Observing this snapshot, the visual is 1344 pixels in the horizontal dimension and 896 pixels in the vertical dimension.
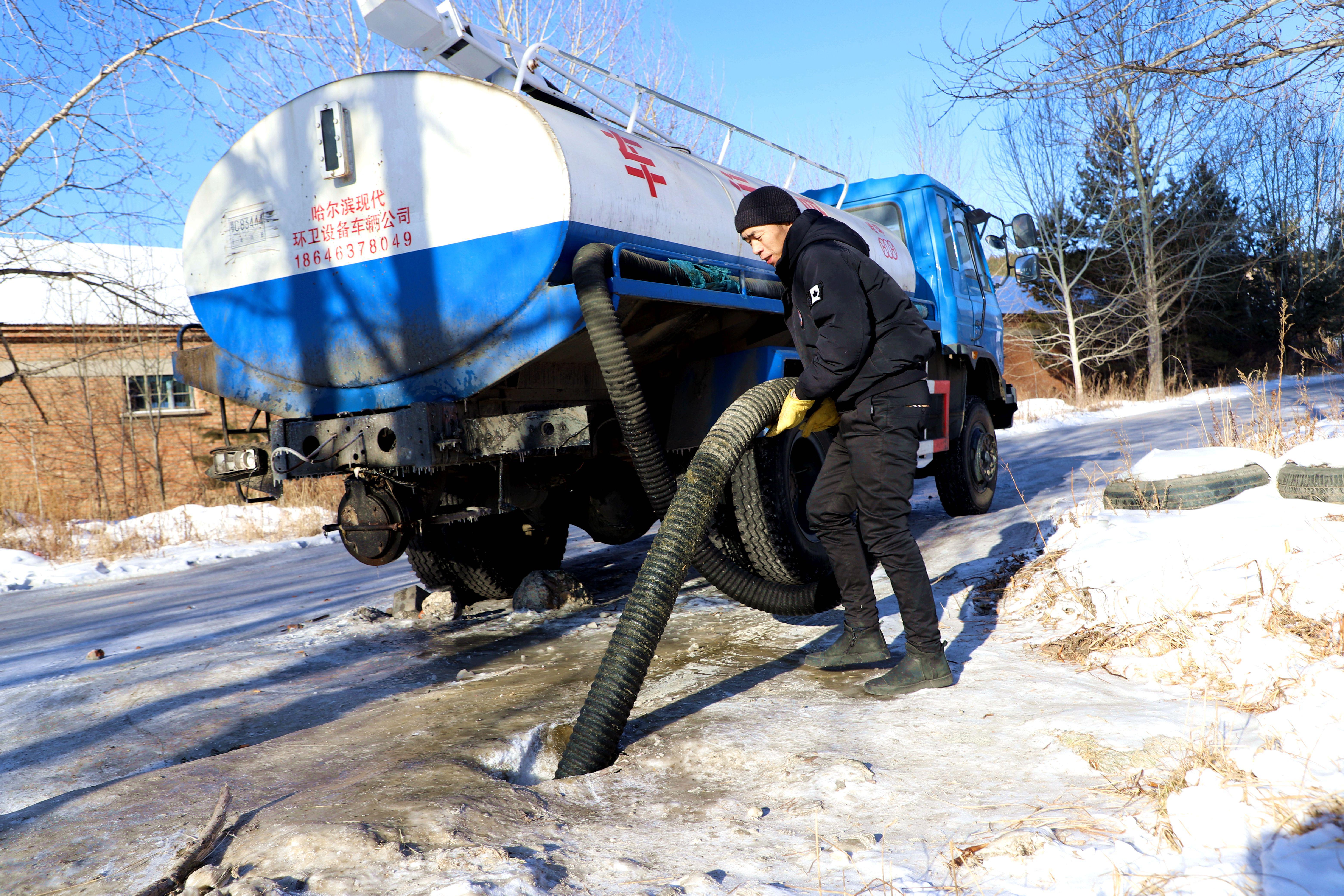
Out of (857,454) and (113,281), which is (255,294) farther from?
Result: (113,281)

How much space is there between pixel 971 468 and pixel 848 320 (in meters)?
4.25

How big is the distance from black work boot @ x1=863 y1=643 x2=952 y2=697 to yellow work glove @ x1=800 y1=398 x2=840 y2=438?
3.06 feet

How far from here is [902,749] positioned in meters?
2.75

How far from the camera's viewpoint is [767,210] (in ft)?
11.5

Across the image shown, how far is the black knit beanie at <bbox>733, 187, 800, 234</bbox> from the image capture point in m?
3.47

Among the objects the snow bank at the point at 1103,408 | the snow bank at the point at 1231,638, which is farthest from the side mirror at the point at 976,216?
the snow bank at the point at 1103,408

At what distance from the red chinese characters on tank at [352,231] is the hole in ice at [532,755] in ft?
7.22

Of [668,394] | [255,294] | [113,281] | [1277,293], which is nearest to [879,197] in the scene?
[668,394]

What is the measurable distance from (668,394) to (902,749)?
253cm

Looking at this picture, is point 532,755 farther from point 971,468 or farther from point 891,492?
point 971,468

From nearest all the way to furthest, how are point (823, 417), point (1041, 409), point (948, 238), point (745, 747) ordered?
point (745, 747) → point (823, 417) → point (948, 238) → point (1041, 409)

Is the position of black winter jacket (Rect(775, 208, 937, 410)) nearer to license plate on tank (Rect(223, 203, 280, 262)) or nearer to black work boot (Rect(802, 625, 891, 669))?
black work boot (Rect(802, 625, 891, 669))

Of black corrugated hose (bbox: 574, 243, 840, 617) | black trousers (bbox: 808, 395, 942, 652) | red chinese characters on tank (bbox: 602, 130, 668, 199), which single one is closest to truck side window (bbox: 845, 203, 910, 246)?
red chinese characters on tank (bbox: 602, 130, 668, 199)

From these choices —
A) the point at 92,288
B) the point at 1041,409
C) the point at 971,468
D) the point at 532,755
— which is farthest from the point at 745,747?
the point at 1041,409
